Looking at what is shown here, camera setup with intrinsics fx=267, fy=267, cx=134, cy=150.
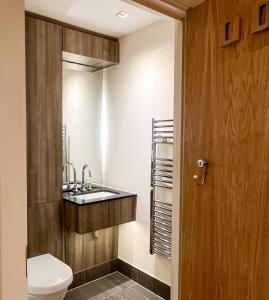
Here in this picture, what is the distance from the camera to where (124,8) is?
227cm

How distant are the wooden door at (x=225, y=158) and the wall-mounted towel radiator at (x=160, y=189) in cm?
97

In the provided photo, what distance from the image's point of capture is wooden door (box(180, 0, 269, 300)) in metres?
1.06

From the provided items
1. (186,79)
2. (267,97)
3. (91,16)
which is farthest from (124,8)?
(267,97)

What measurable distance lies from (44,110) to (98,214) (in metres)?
1.09

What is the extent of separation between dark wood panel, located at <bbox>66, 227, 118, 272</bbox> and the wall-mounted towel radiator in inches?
26.0

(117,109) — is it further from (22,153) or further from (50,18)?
(22,153)

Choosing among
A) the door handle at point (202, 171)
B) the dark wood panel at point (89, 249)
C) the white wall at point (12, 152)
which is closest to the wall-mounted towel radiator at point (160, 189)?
→ the dark wood panel at point (89, 249)

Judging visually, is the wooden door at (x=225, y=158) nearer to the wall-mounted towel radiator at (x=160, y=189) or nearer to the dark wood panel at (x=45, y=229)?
the wall-mounted towel radiator at (x=160, y=189)

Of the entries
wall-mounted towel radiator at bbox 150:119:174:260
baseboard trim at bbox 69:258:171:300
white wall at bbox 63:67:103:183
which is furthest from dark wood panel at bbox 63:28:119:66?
baseboard trim at bbox 69:258:171:300

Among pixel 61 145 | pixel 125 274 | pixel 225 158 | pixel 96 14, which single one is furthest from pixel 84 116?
pixel 225 158

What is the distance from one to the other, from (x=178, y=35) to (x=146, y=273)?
2.23 m

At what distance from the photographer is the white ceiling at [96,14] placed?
7.20ft

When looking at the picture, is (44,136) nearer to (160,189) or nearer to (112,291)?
(160,189)

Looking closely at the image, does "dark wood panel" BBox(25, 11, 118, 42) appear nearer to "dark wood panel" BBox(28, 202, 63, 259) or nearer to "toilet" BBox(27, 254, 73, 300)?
"dark wood panel" BBox(28, 202, 63, 259)
